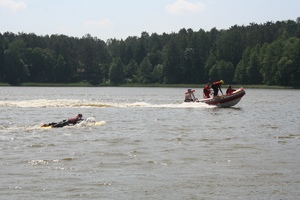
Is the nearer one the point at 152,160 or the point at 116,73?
the point at 152,160

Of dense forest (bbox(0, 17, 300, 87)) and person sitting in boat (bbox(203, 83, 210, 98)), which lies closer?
person sitting in boat (bbox(203, 83, 210, 98))

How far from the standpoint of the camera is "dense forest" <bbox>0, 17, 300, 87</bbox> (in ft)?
424

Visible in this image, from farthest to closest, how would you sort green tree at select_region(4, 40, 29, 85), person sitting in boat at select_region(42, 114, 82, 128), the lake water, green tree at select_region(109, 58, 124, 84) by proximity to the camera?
green tree at select_region(109, 58, 124, 84) < green tree at select_region(4, 40, 29, 85) < person sitting in boat at select_region(42, 114, 82, 128) < the lake water

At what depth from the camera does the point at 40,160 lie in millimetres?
18297

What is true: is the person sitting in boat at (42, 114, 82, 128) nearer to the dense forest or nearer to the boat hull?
the boat hull

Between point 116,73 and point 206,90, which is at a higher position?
point 116,73

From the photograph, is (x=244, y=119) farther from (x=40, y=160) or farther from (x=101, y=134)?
(x=40, y=160)

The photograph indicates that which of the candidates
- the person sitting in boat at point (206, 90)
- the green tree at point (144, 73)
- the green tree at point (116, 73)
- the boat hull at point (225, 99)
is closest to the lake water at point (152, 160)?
the boat hull at point (225, 99)

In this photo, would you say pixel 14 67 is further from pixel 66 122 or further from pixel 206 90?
pixel 66 122

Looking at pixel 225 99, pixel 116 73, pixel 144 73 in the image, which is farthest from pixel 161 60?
pixel 225 99

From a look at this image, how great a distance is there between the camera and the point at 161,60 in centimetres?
15675

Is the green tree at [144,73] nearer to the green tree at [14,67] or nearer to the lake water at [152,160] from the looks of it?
the green tree at [14,67]

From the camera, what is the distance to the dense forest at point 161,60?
129375 mm

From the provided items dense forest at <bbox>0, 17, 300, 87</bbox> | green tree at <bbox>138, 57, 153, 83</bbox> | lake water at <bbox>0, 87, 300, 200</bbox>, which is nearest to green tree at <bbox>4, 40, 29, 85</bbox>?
dense forest at <bbox>0, 17, 300, 87</bbox>
